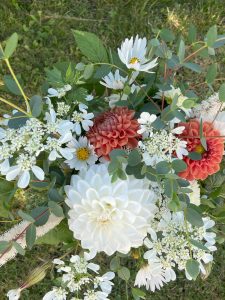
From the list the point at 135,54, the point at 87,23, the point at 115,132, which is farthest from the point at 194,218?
the point at 87,23

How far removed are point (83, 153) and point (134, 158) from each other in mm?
106

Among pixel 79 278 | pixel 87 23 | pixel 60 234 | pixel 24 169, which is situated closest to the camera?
pixel 24 169

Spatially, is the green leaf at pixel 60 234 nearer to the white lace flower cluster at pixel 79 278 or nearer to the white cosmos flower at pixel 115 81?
the white lace flower cluster at pixel 79 278

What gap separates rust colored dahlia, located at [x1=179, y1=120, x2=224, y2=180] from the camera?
0.70 metres

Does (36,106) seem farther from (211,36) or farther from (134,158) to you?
(211,36)

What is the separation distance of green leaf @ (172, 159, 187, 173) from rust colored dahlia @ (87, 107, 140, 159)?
74mm

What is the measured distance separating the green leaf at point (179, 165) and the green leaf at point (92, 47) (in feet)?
0.73


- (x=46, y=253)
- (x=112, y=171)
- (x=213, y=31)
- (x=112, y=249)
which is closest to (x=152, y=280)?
(x=112, y=249)

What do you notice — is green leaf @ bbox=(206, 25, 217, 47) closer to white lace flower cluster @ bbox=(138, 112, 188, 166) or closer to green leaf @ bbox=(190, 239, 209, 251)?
white lace flower cluster @ bbox=(138, 112, 188, 166)

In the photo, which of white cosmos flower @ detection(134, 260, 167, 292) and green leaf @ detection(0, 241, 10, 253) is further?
white cosmos flower @ detection(134, 260, 167, 292)

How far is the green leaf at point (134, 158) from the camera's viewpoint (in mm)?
654

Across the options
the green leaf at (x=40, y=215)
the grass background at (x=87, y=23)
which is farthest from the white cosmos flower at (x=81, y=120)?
the grass background at (x=87, y=23)

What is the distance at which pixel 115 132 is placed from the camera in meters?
0.68

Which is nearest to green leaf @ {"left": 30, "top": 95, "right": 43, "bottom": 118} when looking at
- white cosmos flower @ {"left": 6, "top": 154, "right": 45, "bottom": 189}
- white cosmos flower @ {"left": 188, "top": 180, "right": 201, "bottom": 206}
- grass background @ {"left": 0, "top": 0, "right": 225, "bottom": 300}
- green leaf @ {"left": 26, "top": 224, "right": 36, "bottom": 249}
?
white cosmos flower @ {"left": 6, "top": 154, "right": 45, "bottom": 189}
